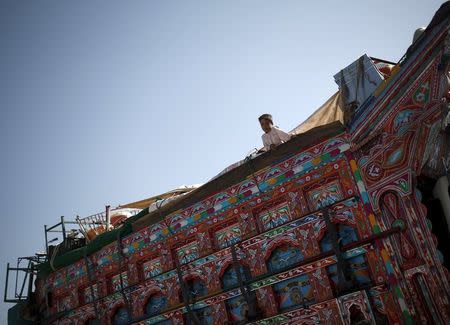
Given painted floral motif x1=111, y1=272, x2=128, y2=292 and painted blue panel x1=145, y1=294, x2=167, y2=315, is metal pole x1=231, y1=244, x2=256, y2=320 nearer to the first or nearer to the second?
painted blue panel x1=145, y1=294, x2=167, y2=315

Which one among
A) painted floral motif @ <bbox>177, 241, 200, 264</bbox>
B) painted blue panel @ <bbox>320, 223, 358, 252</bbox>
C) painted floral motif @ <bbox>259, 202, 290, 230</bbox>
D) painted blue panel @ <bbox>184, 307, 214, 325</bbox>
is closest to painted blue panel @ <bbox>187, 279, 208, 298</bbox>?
painted blue panel @ <bbox>184, 307, 214, 325</bbox>

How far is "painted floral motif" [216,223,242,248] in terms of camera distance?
846 cm

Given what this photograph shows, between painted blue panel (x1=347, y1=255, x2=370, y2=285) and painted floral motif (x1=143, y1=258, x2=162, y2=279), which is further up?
painted floral motif (x1=143, y1=258, x2=162, y2=279)

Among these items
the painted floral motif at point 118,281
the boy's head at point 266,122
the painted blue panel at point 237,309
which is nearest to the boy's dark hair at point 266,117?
the boy's head at point 266,122

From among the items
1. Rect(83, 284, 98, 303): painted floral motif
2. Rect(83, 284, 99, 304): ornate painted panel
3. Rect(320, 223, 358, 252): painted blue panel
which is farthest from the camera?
Rect(83, 284, 98, 303): painted floral motif

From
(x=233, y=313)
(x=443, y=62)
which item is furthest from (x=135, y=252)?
(x=443, y=62)

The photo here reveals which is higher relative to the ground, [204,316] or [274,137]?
[274,137]

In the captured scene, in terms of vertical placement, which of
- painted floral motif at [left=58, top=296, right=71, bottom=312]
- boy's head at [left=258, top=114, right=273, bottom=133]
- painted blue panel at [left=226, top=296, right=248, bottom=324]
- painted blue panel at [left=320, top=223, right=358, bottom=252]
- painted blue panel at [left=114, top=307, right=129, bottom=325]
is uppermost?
boy's head at [left=258, top=114, right=273, bottom=133]

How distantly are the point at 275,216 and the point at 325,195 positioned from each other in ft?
4.07

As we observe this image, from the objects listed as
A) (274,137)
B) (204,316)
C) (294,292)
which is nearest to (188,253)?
(204,316)

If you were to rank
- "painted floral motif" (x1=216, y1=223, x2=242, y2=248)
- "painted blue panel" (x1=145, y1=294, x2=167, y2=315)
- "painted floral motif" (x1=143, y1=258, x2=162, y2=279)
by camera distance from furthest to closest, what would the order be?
"painted floral motif" (x1=143, y1=258, x2=162, y2=279)
"painted blue panel" (x1=145, y1=294, x2=167, y2=315)
"painted floral motif" (x1=216, y1=223, x2=242, y2=248)

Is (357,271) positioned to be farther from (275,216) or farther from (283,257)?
(275,216)

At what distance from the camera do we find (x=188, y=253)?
927cm

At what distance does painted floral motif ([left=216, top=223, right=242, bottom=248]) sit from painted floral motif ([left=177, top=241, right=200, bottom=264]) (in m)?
0.73
